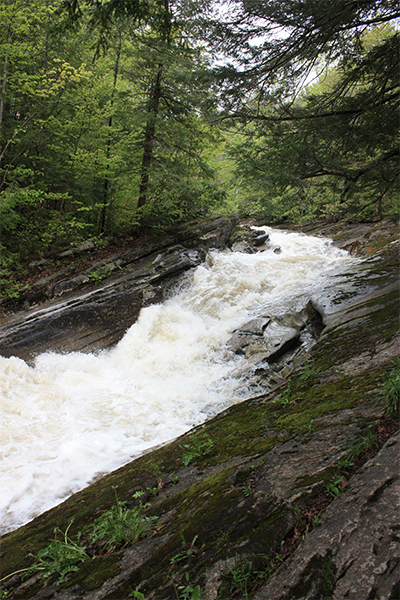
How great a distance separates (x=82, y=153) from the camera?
34.2 feet

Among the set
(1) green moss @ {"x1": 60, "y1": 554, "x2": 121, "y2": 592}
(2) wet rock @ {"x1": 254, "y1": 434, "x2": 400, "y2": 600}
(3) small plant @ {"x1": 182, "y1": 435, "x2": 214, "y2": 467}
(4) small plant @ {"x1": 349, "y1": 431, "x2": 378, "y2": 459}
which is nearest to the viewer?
(2) wet rock @ {"x1": 254, "y1": 434, "x2": 400, "y2": 600}

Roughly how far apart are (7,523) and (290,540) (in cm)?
419

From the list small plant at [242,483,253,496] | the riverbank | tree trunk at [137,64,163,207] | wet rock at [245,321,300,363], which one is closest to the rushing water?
wet rock at [245,321,300,363]

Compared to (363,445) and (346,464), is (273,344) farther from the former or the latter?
(346,464)

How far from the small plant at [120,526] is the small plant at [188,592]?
78 cm

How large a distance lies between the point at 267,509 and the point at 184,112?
46.3ft

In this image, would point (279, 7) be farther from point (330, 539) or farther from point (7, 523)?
point (7, 523)

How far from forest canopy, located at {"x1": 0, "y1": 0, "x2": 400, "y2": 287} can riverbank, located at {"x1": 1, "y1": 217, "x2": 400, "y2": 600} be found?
13.0ft

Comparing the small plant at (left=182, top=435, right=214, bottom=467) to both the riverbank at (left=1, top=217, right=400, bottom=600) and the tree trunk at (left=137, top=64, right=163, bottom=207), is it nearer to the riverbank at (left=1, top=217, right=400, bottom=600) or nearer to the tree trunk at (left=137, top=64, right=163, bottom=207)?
the riverbank at (left=1, top=217, right=400, bottom=600)

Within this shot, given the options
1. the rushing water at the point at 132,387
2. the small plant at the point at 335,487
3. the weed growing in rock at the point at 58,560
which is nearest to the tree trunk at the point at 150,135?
the rushing water at the point at 132,387

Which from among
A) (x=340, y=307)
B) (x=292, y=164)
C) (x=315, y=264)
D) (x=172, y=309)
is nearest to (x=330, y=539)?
(x=292, y=164)

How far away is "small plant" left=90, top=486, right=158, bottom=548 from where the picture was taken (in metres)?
2.54

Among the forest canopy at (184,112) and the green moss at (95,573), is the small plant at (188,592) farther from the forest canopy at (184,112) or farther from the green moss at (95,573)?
the forest canopy at (184,112)

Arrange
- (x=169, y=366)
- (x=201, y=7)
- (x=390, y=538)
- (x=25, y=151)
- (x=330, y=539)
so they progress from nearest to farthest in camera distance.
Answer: (x=390, y=538), (x=330, y=539), (x=201, y=7), (x=169, y=366), (x=25, y=151)
